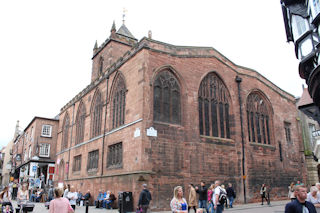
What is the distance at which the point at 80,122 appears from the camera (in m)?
28.5

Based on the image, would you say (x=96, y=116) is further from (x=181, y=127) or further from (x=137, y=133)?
(x=181, y=127)

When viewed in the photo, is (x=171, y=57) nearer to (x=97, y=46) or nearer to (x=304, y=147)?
(x=304, y=147)

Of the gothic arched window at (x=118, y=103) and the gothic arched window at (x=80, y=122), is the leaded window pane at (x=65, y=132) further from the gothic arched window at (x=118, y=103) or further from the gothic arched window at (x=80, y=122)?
the gothic arched window at (x=118, y=103)

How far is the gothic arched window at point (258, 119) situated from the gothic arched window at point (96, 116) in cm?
1235

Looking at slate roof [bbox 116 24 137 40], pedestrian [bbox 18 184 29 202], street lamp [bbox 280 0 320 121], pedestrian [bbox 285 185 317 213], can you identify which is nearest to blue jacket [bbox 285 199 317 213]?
pedestrian [bbox 285 185 317 213]

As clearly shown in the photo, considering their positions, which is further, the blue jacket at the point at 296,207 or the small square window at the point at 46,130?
the small square window at the point at 46,130

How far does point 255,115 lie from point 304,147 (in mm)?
7930

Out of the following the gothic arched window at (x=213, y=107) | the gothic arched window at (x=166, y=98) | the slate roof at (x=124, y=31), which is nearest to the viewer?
the gothic arched window at (x=166, y=98)

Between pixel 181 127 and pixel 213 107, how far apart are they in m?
3.90

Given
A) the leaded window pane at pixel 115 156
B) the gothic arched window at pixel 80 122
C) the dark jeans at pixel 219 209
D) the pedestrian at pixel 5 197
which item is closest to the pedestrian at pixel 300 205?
the dark jeans at pixel 219 209

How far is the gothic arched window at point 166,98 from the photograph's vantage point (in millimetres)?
17788

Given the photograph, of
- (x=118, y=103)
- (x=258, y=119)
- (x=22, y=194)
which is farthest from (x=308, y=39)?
(x=22, y=194)

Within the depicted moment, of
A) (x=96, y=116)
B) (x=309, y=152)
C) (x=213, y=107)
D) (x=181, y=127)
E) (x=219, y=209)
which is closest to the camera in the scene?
(x=219, y=209)

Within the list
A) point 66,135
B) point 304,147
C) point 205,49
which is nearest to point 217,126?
point 205,49
